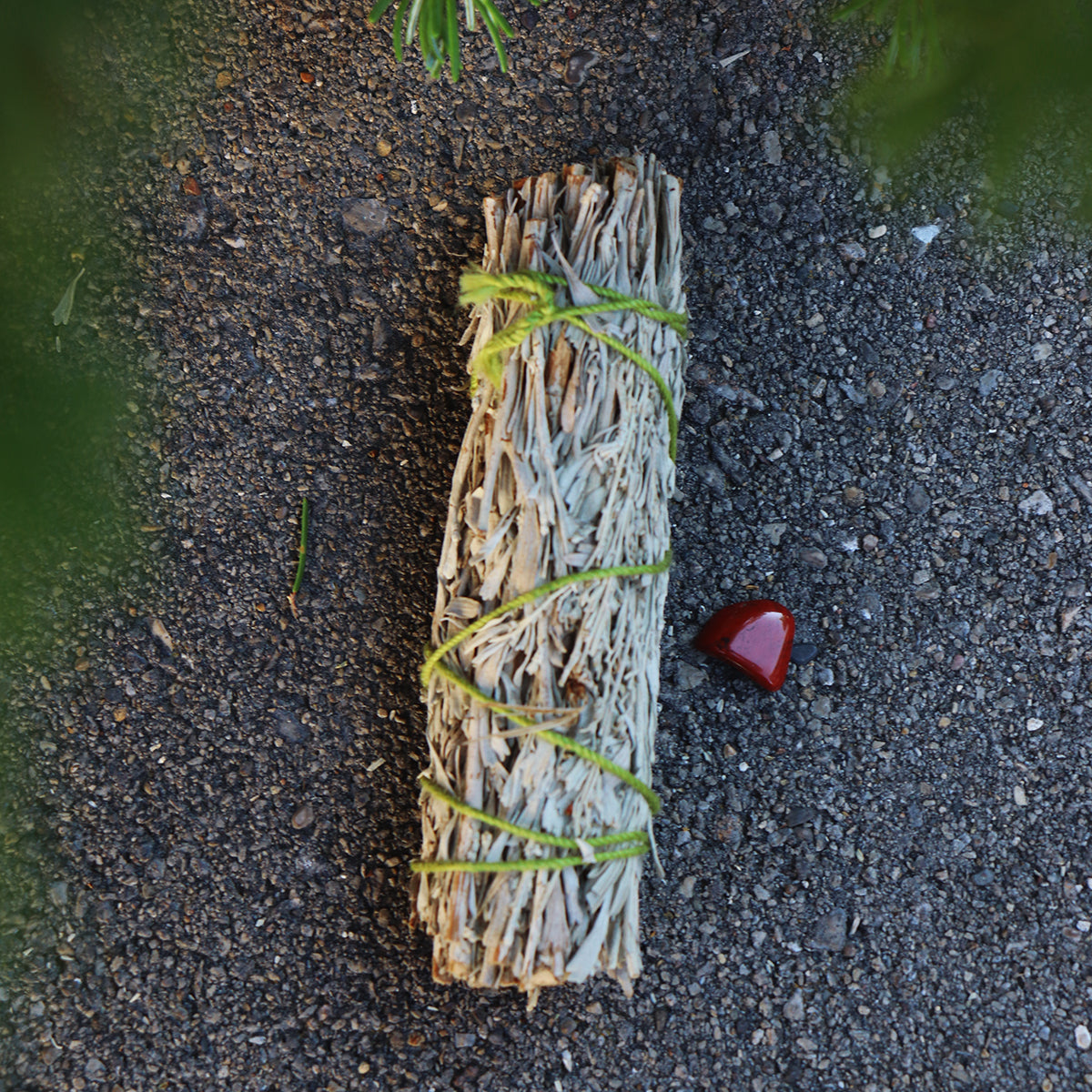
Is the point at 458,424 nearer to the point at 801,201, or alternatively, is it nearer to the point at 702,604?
the point at 702,604

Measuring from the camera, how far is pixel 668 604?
1.54m

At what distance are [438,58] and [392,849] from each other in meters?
1.14

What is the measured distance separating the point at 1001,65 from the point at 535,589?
2.54 ft

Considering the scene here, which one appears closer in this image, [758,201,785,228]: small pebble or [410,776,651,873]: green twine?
[410,776,651,873]: green twine

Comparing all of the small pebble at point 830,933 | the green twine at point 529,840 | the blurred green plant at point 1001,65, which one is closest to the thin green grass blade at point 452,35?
the blurred green plant at point 1001,65

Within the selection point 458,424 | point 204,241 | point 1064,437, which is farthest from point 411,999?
point 1064,437

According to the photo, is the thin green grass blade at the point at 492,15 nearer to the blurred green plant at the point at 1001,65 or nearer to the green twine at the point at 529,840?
the blurred green plant at the point at 1001,65

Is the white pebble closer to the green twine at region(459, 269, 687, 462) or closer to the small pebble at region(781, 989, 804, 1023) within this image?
the green twine at region(459, 269, 687, 462)

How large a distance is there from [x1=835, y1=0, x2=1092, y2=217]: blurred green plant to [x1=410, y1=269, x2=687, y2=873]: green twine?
413 millimetres

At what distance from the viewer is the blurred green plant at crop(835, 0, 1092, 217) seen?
893 millimetres

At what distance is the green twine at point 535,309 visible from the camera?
50.3 inches

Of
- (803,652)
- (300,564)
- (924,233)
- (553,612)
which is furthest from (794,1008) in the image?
(924,233)

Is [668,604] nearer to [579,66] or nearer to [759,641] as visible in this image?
[759,641]

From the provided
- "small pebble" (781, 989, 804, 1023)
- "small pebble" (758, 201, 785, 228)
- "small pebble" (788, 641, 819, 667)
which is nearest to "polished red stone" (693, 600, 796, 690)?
"small pebble" (788, 641, 819, 667)
